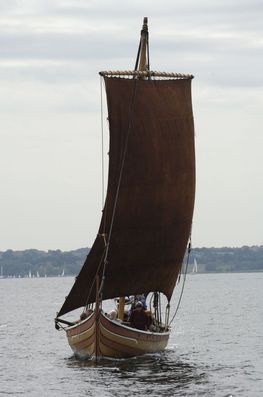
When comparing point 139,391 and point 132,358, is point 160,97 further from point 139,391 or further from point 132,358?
point 139,391

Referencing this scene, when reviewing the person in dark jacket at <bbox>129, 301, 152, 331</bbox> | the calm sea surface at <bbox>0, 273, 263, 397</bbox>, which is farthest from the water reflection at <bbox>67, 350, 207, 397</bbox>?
the person in dark jacket at <bbox>129, 301, 152, 331</bbox>

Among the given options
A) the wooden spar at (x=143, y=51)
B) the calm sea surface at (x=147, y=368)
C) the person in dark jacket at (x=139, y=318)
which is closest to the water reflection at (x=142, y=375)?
the calm sea surface at (x=147, y=368)

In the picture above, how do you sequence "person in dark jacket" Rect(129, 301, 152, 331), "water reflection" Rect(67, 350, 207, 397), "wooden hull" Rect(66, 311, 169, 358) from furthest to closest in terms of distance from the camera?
1. "person in dark jacket" Rect(129, 301, 152, 331)
2. "wooden hull" Rect(66, 311, 169, 358)
3. "water reflection" Rect(67, 350, 207, 397)

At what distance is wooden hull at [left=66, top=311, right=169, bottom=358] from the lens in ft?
181

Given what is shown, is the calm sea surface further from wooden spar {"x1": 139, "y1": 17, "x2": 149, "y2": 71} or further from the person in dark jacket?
wooden spar {"x1": 139, "y1": 17, "x2": 149, "y2": 71}

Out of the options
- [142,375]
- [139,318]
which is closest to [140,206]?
[139,318]

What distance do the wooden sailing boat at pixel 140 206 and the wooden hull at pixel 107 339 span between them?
53mm

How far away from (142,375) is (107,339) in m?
3.37

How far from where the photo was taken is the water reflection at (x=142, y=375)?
48156mm

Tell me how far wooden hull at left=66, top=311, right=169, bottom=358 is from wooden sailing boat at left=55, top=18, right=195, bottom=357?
5 centimetres

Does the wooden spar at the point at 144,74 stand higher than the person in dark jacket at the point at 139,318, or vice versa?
the wooden spar at the point at 144,74

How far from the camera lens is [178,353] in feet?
212

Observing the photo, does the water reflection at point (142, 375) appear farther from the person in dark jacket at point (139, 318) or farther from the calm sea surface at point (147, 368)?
the person in dark jacket at point (139, 318)

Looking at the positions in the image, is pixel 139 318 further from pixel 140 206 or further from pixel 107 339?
pixel 140 206
